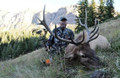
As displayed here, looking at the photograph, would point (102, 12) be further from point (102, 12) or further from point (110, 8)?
point (110, 8)

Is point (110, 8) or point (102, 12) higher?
point (110, 8)

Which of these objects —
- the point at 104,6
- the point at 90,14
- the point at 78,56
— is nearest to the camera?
the point at 78,56

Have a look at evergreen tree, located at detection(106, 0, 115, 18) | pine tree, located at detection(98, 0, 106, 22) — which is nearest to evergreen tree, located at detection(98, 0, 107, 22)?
pine tree, located at detection(98, 0, 106, 22)

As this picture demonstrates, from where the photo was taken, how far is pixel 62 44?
6.65 m

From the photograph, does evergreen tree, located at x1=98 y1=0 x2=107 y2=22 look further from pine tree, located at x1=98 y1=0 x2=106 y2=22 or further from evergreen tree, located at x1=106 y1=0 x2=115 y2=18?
evergreen tree, located at x1=106 y1=0 x2=115 y2=18

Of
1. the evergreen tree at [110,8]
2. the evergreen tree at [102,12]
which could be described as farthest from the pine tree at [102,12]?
the evergreen tree at [110,8]

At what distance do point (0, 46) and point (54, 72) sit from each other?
6638 centimetres

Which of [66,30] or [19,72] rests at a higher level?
[66,30]

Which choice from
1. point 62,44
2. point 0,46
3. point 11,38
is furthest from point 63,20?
point 11,38

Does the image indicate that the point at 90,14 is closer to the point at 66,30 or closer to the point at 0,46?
the point at 66,30

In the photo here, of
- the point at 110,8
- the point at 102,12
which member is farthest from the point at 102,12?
the point at 110,8

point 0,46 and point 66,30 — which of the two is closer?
point 66,30

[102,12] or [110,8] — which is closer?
[110,8]

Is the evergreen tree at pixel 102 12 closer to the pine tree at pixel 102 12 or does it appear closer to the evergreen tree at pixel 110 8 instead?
the pine tree at pixel 102 12
